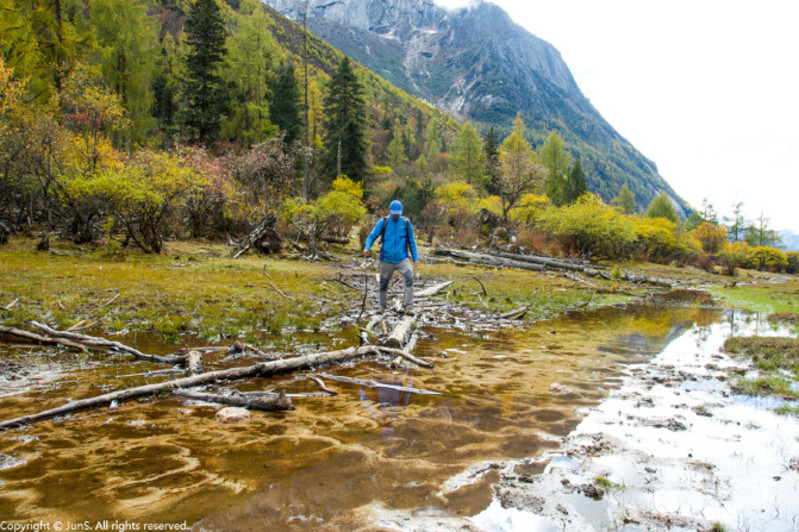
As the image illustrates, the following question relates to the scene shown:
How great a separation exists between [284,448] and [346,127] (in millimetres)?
45395

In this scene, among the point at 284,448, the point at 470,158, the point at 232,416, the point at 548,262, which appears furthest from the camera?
the point at 470,158

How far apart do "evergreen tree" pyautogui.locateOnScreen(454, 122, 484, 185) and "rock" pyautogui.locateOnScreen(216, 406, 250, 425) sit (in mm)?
62227

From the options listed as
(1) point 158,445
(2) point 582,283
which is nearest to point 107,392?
(1) point 158,445

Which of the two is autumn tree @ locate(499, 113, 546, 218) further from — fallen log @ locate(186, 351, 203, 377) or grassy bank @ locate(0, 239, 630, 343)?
fallen log @ locate(186, 351, 203, 377)

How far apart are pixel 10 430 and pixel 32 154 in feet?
51.5

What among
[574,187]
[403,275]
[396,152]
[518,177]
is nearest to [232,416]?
[403,275]

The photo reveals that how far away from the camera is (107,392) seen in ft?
13.2

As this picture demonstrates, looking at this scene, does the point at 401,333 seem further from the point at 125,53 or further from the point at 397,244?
the point at 125,53

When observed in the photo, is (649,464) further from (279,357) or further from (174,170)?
(174,170)

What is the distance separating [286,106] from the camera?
148 ft

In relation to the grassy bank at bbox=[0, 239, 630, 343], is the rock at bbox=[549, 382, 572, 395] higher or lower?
lower

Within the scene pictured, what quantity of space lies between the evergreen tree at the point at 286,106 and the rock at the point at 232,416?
4357cm

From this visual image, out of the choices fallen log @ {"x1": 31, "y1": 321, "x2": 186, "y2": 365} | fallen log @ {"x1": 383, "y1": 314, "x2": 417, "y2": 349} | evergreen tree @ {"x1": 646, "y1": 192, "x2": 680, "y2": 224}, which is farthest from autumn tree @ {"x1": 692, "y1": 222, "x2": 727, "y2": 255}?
fallen log @ {"x1": 31, "y1": 321, "x2": 186, "y2": 365}

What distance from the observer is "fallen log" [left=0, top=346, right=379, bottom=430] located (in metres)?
3.35
